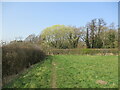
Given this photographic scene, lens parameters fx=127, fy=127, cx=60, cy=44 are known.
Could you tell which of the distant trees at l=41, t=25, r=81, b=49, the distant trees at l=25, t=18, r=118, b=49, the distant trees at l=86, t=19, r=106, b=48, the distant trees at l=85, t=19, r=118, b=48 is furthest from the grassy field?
the distant trees at l=86, t=19, r=106, b=48

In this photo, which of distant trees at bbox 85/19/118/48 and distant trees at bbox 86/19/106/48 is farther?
distant trees at bbox 86/19/106/48

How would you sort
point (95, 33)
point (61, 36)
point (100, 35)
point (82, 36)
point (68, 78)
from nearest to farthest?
point (68, 78) → point (61, 36) → point (100, 35) → point (95, 33) → point (82, 36)

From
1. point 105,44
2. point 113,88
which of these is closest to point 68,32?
point 105,44

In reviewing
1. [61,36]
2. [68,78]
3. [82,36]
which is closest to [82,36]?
[82,36]

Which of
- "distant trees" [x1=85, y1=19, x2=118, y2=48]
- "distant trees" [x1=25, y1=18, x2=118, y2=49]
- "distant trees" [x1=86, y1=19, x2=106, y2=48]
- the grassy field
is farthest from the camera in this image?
"distant trees" [x1=86, y1=19, x2=106, y2=48]

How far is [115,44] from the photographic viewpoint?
19500 mm

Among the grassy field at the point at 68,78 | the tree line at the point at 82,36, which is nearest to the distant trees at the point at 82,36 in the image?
the tree line at the point at 82,36

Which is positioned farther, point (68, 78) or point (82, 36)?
point (82, 36)

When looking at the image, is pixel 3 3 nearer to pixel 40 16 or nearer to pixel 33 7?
pixel 33 7

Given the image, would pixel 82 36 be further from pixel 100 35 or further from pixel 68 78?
pixel 68 78

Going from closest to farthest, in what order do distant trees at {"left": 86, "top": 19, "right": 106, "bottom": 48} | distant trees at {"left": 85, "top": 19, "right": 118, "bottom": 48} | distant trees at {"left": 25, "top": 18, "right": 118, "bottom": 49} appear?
distant trees at {"left": 25, "top": 18, "right": 118, "bottom": 49}
distant trees at {"left": 85, "top": 19, "right": 118, "bottom": 48}
distant trees at {"left": 86, "top": 19, "right": 106, "bottom": 48}

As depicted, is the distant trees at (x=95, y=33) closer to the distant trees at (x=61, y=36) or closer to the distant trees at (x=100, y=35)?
the distant trees at (x=100, y=35)

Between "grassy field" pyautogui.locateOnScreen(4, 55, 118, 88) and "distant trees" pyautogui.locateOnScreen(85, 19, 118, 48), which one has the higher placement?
"distant trees" pyautogui.locateOnScreen(85, 19, 118, 48)

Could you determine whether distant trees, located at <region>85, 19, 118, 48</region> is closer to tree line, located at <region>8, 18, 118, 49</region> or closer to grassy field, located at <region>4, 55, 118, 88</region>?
tree line, located at <region>8, 18, 118, 49</region>
